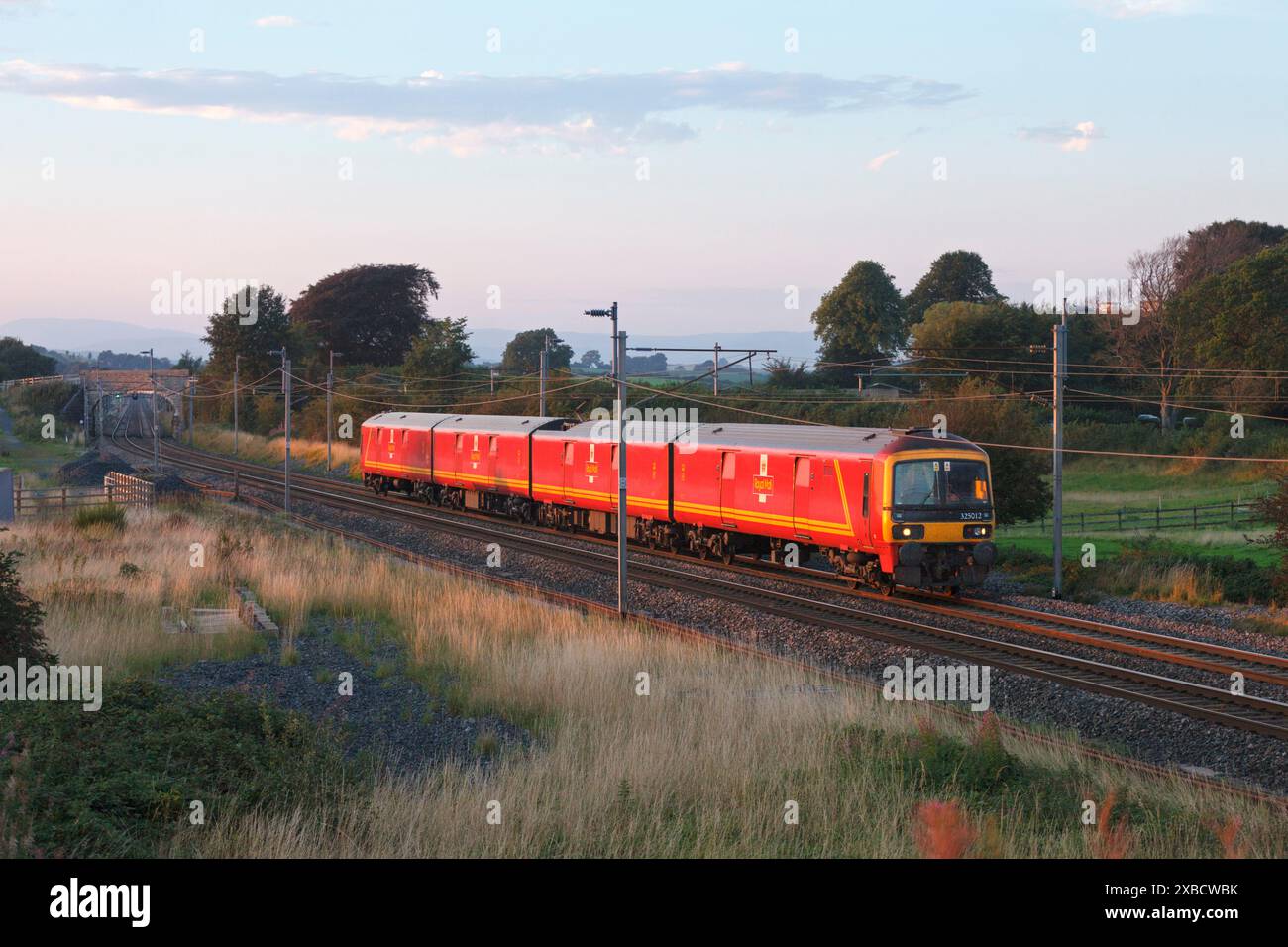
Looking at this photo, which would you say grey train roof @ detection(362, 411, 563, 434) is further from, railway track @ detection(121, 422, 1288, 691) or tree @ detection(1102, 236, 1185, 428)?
tree @ detection(1102, 236, 1185, 428)

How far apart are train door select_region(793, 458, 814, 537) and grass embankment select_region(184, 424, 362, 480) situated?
135ft

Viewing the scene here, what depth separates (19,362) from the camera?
154375 mm

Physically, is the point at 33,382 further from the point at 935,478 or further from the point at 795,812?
the point at 795,812

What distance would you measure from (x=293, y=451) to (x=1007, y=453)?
54175 mm

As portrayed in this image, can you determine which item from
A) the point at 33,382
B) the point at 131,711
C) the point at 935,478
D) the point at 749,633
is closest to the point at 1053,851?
the point at 131,711

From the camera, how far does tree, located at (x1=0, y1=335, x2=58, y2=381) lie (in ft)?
499

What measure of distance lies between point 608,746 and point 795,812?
8.56ft

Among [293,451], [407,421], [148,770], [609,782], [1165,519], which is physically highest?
[407,421]

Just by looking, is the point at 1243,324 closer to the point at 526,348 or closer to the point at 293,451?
the point at 293,451

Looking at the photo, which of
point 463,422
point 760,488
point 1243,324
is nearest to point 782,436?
point 760,488

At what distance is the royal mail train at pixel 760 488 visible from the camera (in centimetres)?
2198

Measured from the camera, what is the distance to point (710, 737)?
38.1ft

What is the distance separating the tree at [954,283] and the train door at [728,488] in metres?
76.5

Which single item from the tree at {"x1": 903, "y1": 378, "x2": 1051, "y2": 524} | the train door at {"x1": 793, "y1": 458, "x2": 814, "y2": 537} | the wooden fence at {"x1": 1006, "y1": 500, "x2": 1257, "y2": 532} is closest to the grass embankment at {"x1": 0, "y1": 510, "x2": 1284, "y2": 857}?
the train door at {"x1": 793, "y1": 458, "x2": 814, "y2": 537}
